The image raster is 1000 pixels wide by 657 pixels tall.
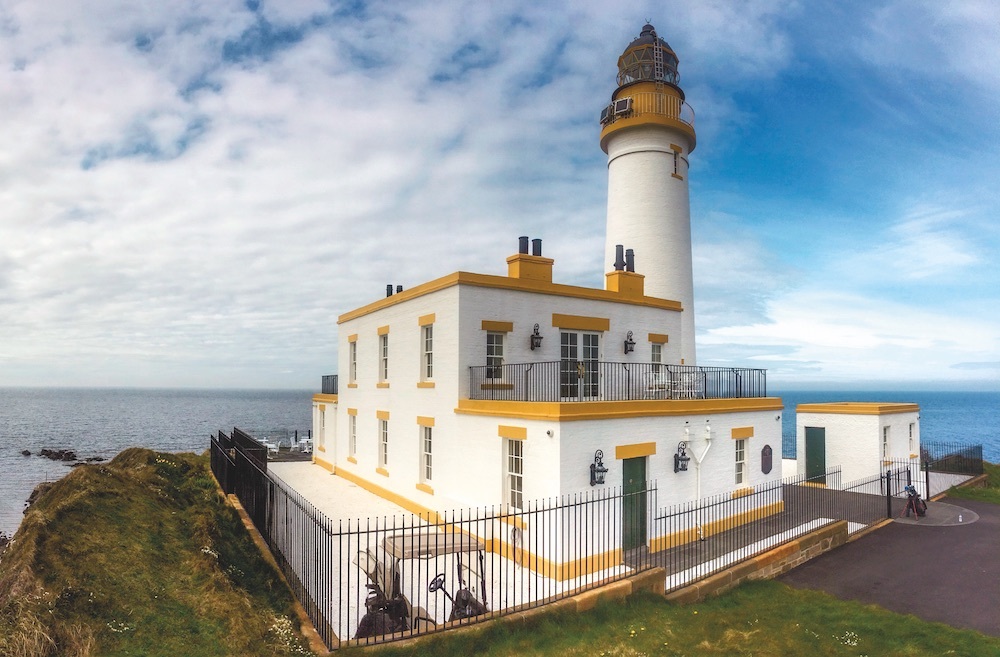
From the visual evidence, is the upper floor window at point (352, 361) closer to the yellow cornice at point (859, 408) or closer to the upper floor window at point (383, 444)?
the upper floor window at point (383, 444)

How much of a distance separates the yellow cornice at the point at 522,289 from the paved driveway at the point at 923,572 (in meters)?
8.03

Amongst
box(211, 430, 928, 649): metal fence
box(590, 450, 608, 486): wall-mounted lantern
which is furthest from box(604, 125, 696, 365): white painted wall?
box(590, 450, 608, 486): wall-mounted lantern

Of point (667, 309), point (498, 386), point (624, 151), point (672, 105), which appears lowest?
point (498, 386)

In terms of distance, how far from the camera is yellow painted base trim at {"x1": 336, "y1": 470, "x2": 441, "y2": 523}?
52.9 ft

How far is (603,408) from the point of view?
41.1ft

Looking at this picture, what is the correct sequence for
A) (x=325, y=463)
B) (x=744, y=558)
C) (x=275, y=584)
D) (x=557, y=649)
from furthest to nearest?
(x=325, y=463) → (x=744, y=558) → (x=275, y=584) → (x=557, y=649)

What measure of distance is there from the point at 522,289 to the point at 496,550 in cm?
637

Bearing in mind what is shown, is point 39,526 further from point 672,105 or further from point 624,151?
point 672,105

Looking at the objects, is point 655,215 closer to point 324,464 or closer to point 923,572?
point 923,572

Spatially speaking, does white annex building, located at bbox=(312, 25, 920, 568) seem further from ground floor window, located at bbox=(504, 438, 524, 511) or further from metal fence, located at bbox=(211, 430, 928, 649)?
metal fence, located at bbox=(211, 430, 928, 649)

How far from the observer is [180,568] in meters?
10.1

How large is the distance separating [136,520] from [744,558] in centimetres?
1239

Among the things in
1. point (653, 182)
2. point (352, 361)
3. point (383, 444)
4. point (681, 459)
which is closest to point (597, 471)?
point (681, 459)

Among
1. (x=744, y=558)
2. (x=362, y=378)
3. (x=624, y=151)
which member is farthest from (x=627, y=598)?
(x=624, y=151)
